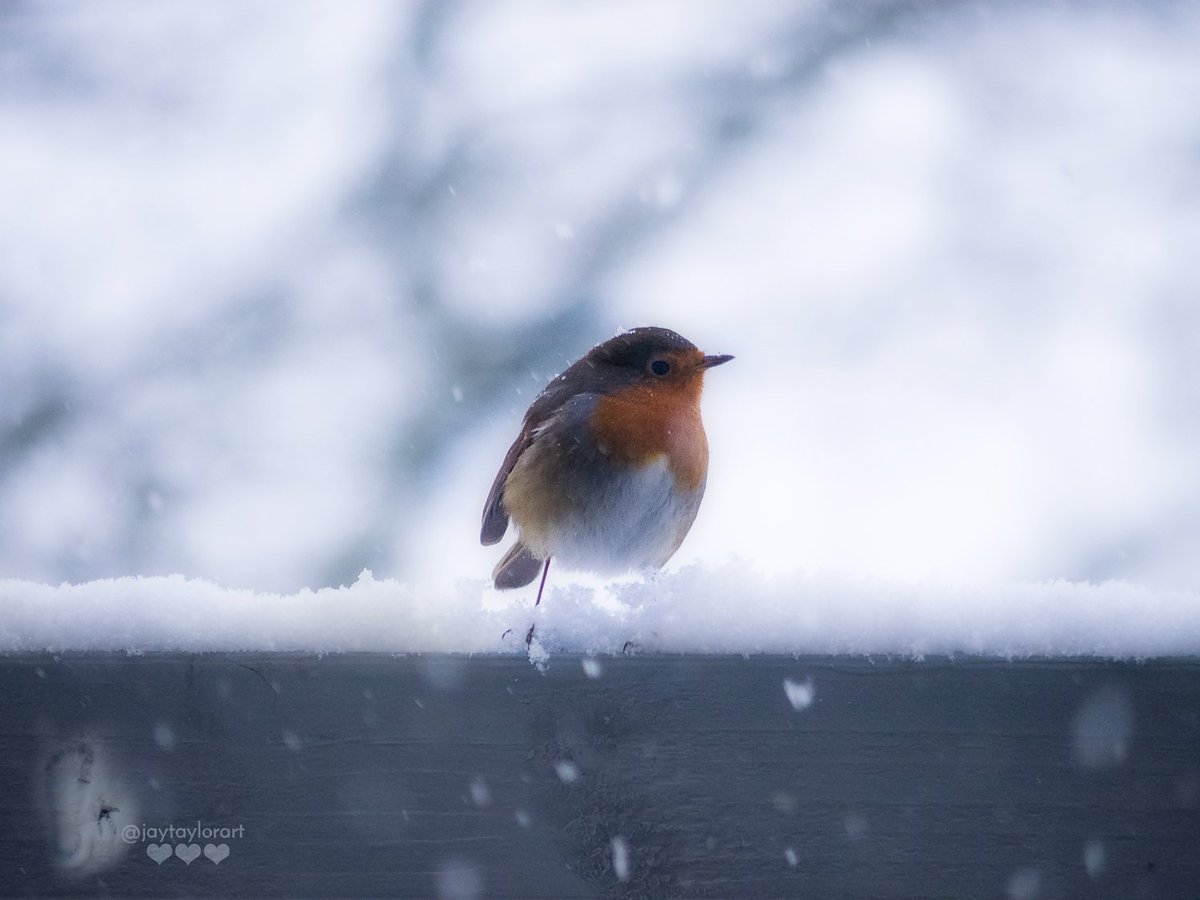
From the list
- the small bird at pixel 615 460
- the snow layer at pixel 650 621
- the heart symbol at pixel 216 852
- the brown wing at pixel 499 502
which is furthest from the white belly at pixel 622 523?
the heart symbol at pixel 216 852

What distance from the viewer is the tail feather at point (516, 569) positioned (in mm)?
2734

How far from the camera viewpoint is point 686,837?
1.26 meters

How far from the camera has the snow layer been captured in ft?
4.36

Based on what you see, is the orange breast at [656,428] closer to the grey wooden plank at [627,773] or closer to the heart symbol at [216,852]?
the grey wooden plank at [627,773]

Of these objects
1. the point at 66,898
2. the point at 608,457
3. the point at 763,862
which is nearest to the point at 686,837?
the point at 763,862

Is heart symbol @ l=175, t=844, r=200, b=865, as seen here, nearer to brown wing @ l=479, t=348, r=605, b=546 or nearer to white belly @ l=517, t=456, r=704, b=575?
white belly @ l=517, t=456, r=704, b=575

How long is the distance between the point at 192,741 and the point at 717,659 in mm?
697

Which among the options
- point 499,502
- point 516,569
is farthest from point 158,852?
point 516,569

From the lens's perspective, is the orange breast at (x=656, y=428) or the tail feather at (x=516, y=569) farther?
the tail feather at (x=516, y=569)

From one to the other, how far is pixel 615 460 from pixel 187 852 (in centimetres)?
129

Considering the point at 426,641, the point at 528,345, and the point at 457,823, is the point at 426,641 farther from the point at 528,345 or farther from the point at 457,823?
the point at 528,345

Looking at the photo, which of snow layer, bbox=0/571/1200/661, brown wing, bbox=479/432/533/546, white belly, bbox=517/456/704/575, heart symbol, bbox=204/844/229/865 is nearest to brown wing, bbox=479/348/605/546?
brown wing, bbox=479/432/533/546

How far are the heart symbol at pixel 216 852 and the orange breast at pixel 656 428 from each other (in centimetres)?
127

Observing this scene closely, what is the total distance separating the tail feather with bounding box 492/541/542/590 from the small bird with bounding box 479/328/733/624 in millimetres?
77
